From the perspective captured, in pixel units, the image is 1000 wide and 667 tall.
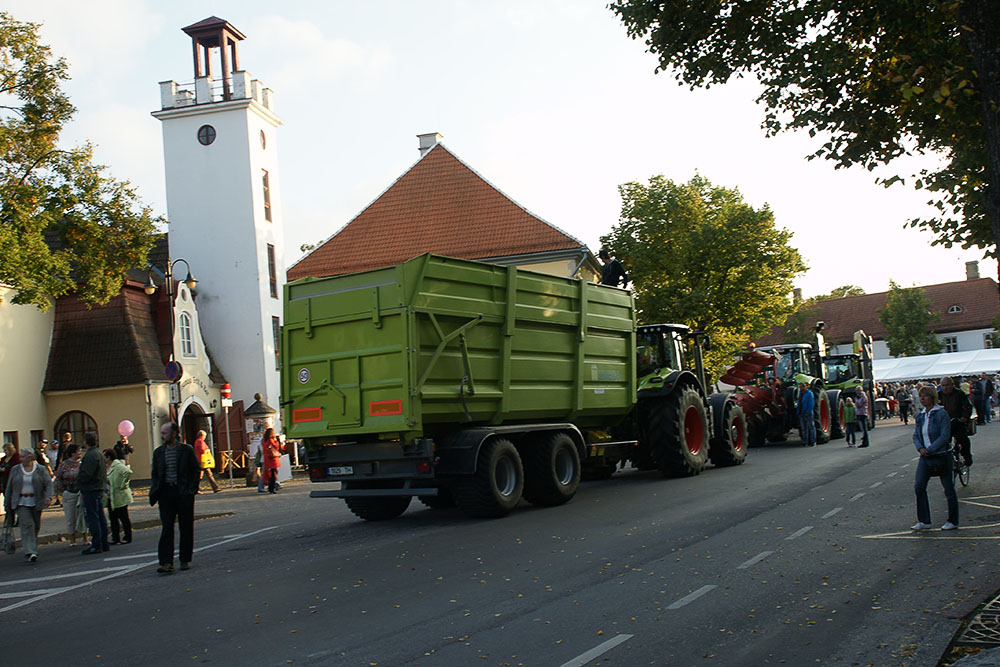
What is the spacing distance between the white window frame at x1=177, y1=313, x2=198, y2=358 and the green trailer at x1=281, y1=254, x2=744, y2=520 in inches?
971

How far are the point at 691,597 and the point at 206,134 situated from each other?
39.5 meters

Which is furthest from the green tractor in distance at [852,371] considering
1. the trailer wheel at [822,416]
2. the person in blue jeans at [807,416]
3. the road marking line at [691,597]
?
the road marking line at [691,597]

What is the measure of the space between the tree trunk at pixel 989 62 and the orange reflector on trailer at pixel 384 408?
699 centimetres

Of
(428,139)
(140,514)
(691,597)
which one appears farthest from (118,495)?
(428,139)

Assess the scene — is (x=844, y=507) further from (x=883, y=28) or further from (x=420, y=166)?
(x=420, y=166)

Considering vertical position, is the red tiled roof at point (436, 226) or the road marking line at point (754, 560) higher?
the red tiled roof at point (436, 226)

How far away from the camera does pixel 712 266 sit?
47562 mm

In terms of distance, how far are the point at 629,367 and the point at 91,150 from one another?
14.3m

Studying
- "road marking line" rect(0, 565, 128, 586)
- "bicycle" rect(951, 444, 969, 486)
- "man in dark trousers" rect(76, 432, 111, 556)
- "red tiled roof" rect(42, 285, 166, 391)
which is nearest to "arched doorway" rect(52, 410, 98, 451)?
"red tiled roof" rect(42, 285, 166, 391)

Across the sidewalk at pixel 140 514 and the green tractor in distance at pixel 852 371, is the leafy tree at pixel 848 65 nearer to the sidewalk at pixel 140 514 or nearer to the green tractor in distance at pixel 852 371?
the sidewalk at pixel 140 514

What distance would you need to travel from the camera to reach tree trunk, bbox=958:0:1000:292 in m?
8.05

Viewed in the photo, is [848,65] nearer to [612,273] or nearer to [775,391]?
[612,273]

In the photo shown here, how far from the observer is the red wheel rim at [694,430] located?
60.8 feet

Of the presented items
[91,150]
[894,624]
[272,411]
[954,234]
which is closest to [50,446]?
[272,411]
